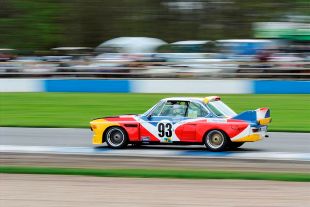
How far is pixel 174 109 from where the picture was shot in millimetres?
13008

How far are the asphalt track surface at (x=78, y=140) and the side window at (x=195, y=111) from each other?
76 centimetres

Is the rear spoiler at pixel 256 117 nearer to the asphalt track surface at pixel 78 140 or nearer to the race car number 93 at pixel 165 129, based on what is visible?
the asphalt track surface at pixel 78 140

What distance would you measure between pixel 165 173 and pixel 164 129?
305cm

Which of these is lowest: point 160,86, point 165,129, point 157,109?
point 165,129

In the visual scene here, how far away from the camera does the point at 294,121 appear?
1834 cm

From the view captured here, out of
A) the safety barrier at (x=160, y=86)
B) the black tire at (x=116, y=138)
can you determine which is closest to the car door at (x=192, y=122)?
the black tire at (x=116, y=138)

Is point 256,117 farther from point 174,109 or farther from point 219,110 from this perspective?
point 174,109

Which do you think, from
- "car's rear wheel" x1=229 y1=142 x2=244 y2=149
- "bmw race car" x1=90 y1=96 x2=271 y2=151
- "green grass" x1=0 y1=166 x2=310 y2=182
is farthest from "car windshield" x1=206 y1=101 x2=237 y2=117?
"green grass" x1=0 y1=166 x2=310 y2=182

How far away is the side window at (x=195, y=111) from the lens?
12.8 m

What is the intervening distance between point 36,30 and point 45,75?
22.1m

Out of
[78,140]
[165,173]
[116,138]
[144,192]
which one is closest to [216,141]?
[116,138]

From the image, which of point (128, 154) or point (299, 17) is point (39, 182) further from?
point (299, 17)

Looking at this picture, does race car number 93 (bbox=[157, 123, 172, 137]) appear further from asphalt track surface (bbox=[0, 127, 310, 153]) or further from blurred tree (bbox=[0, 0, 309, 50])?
blurred tree (bbox=[0, 0, 309, 50])

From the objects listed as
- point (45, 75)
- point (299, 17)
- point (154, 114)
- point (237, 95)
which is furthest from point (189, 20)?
point (154, 114)
